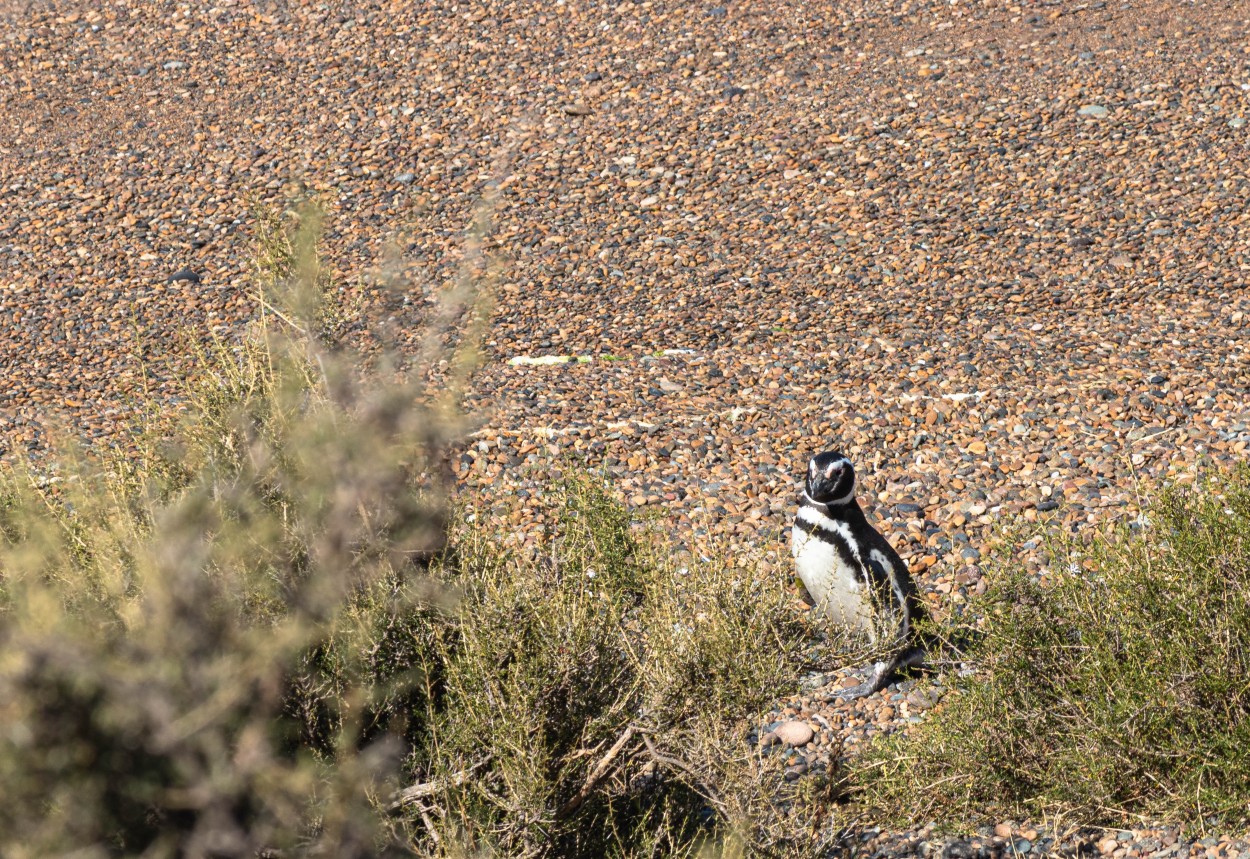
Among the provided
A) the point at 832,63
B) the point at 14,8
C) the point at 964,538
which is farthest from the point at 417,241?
the point at 14,8

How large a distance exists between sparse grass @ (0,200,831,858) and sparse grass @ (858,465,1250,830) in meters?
0.44

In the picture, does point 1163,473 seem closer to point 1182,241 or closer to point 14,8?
point 1182,241

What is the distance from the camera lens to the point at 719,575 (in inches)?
169

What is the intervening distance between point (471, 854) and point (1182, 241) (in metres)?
6.18

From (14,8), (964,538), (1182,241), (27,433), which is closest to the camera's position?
(964,538)

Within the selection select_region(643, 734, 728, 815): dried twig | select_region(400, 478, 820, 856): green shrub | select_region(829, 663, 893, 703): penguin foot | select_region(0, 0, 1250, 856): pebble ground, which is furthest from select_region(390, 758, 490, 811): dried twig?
select_region(829, 663, 893, 703): penguin foot

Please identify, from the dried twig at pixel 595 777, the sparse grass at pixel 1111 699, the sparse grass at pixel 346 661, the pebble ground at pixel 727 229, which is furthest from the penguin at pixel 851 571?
the dried twig at pixel 595 777

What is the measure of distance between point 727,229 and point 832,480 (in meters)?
3.94

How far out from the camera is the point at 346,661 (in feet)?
11.7

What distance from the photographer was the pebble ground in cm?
580

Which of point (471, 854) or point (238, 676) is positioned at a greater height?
point (238, 676)

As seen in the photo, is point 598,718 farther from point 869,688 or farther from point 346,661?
point 869,688

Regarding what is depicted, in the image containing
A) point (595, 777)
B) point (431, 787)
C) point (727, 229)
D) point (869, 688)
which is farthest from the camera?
point (727, 229)

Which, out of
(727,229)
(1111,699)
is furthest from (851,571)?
(727,229)
